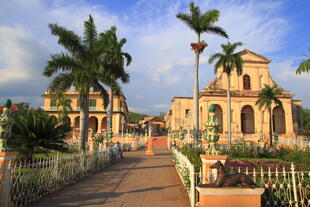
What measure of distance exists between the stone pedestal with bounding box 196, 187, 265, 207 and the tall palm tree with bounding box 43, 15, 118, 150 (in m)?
9.15

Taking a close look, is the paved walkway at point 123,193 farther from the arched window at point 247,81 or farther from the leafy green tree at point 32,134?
the arched window at point 247,81

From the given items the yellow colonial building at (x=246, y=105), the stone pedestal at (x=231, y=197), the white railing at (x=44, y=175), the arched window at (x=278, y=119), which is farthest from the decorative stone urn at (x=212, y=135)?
the arched window at (x=278, y=119)

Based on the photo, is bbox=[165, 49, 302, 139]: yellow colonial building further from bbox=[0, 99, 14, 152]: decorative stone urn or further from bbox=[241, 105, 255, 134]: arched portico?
bbox=[0, 99, 14, 152]: decorative stone urn

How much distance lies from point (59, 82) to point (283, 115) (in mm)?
36744

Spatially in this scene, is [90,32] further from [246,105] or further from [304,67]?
[246,105]

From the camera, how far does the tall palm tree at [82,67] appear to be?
462 inches

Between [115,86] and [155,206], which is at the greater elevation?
[115,86]

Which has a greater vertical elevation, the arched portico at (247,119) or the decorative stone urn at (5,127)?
the arched portico at (247,119)

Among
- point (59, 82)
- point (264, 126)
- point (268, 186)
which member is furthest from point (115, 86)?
point (264, 126)

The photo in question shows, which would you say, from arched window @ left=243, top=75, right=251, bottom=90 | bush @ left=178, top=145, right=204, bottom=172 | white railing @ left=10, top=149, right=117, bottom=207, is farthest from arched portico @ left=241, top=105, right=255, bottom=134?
white railing @ left=10, top=149, right=117, bottom=207

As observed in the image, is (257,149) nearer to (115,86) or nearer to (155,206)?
(115,86)

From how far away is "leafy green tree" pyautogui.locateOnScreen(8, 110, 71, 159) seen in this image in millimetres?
7993

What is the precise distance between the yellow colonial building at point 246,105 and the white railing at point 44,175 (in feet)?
92.2

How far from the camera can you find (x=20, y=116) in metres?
8.25
